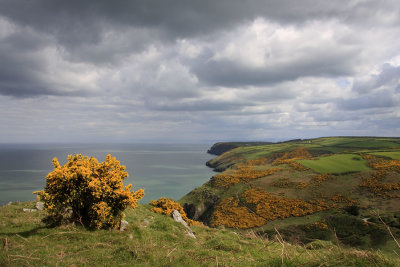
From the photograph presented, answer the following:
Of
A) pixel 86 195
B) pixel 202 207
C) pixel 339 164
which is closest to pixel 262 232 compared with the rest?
pixel 202 207

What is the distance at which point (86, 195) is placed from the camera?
51.2 ft

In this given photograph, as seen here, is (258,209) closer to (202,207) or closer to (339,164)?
(202,207)

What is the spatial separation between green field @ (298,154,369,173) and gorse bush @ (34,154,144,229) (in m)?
53.6

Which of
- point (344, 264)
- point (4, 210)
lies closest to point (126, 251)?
point (344, 264)

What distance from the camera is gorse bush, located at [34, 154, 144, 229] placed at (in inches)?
579

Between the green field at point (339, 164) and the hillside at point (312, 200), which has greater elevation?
the green field at point (339, 164)

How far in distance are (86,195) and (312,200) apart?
139 feet

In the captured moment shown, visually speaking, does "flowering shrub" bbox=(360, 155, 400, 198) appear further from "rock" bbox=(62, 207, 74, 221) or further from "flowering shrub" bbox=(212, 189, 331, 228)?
"rock" bbox=(62, 207, 74, 221)

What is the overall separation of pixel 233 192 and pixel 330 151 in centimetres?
8140

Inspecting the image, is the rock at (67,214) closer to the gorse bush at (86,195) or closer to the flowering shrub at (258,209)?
the gorse bush at (86,195)

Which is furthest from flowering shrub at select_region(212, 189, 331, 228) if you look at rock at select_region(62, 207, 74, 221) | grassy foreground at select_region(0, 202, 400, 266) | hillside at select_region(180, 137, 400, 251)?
rock at select_region(62, 207, 74, 221)

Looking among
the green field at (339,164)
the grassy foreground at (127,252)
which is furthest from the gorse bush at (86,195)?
the green field at (339,164)

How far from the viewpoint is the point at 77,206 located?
15852 millimetres

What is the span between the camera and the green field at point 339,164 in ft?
181
